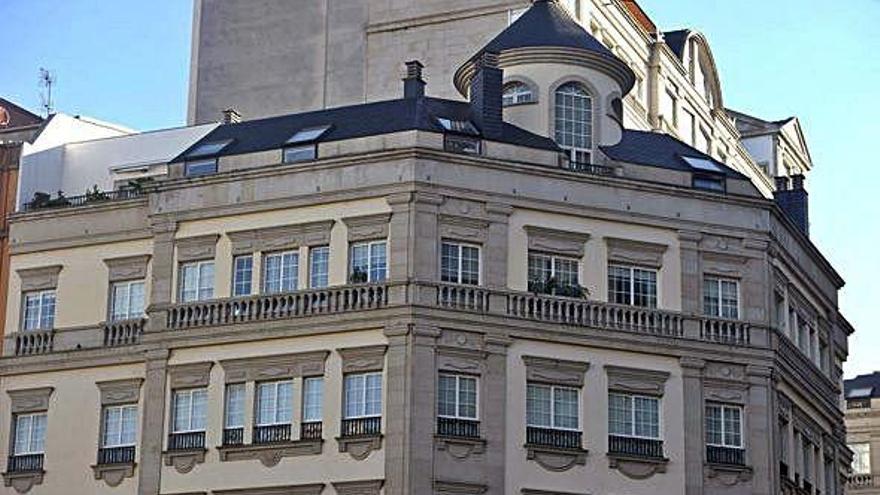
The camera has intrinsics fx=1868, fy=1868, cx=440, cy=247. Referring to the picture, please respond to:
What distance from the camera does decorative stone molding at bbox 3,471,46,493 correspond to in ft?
167

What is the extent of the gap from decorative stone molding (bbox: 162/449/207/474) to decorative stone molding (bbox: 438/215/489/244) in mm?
8430

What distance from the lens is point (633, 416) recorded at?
48.4 meters

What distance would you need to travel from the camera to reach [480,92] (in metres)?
51.0

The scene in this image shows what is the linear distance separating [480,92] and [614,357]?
27.0 ft

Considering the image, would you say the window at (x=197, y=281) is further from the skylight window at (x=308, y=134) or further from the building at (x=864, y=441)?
the building at (x=864, y=441)

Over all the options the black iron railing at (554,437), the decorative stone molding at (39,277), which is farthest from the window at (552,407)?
the decorative stone molding at (39,277)

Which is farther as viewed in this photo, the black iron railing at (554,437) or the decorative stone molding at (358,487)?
the black iron railing at (554,437)

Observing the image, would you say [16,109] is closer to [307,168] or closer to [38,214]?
[38,214]

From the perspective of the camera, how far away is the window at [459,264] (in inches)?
1880

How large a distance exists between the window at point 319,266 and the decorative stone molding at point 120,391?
18.5ft

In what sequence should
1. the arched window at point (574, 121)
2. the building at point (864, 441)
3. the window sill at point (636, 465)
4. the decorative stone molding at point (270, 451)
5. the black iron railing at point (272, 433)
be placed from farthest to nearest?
1. the building at point (864, 441)
2. the arched window at point (574, 121)
3. the window sill at point (636, 465)
4. the black iron railing at point (272, 433)
5. the decorative stone molding at point (270, 451)

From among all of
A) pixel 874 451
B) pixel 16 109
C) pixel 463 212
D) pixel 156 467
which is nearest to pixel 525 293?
pixel 463 212

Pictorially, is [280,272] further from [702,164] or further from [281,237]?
[702,164]

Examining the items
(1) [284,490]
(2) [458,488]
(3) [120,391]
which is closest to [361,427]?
(1) [284,490]
